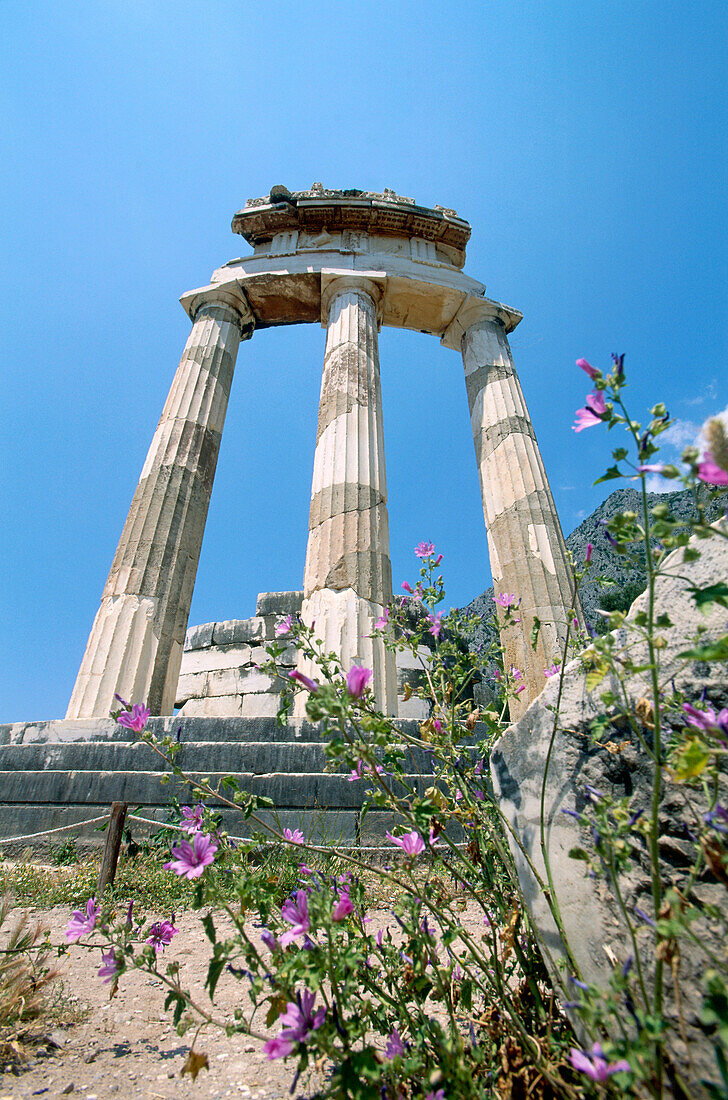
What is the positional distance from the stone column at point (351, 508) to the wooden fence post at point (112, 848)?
94.8 inches

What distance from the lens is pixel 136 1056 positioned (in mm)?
1805

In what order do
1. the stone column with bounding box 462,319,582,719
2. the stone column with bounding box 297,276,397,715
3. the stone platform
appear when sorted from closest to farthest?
the stone platform → the stone column with bounding box 297,276,397,715 → the stone column with bounding box 462,319,582,719

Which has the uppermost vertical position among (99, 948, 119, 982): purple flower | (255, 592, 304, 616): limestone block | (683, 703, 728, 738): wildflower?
(255, 592, 304, 616): limestone block

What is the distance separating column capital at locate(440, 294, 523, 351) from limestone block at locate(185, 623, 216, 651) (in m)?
7.59

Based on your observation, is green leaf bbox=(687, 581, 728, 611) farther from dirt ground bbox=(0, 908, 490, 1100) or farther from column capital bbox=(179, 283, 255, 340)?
column capital bbox=(179, 283, 255, 340)

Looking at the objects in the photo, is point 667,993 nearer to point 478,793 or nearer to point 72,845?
point 478,793

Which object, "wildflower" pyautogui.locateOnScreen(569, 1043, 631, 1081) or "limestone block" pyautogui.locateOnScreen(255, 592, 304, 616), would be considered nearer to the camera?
"wildflower" pyautogui.locateOnScreen(569, 1043, 631, 1081)

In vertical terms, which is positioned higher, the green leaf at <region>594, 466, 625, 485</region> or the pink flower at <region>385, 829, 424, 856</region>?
the green leaf at <region>594, 466, 625, 485</region>

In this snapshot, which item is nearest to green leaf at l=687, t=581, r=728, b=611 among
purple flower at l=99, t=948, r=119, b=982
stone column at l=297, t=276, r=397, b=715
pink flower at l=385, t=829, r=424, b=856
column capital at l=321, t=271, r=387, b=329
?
pink flower at l=385, t=829, r=424, b=856

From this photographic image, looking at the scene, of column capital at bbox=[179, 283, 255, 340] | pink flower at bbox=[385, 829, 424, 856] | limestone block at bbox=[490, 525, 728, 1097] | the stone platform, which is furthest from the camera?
column capital at bbox=[179, 283, 255, 340]

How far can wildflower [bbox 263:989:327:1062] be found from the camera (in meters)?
0.97

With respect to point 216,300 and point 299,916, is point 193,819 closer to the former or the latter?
point 299,916

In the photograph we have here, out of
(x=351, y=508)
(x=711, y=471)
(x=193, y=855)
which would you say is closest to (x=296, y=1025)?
(x=193, y=855)

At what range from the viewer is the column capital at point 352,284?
10.3 metres
